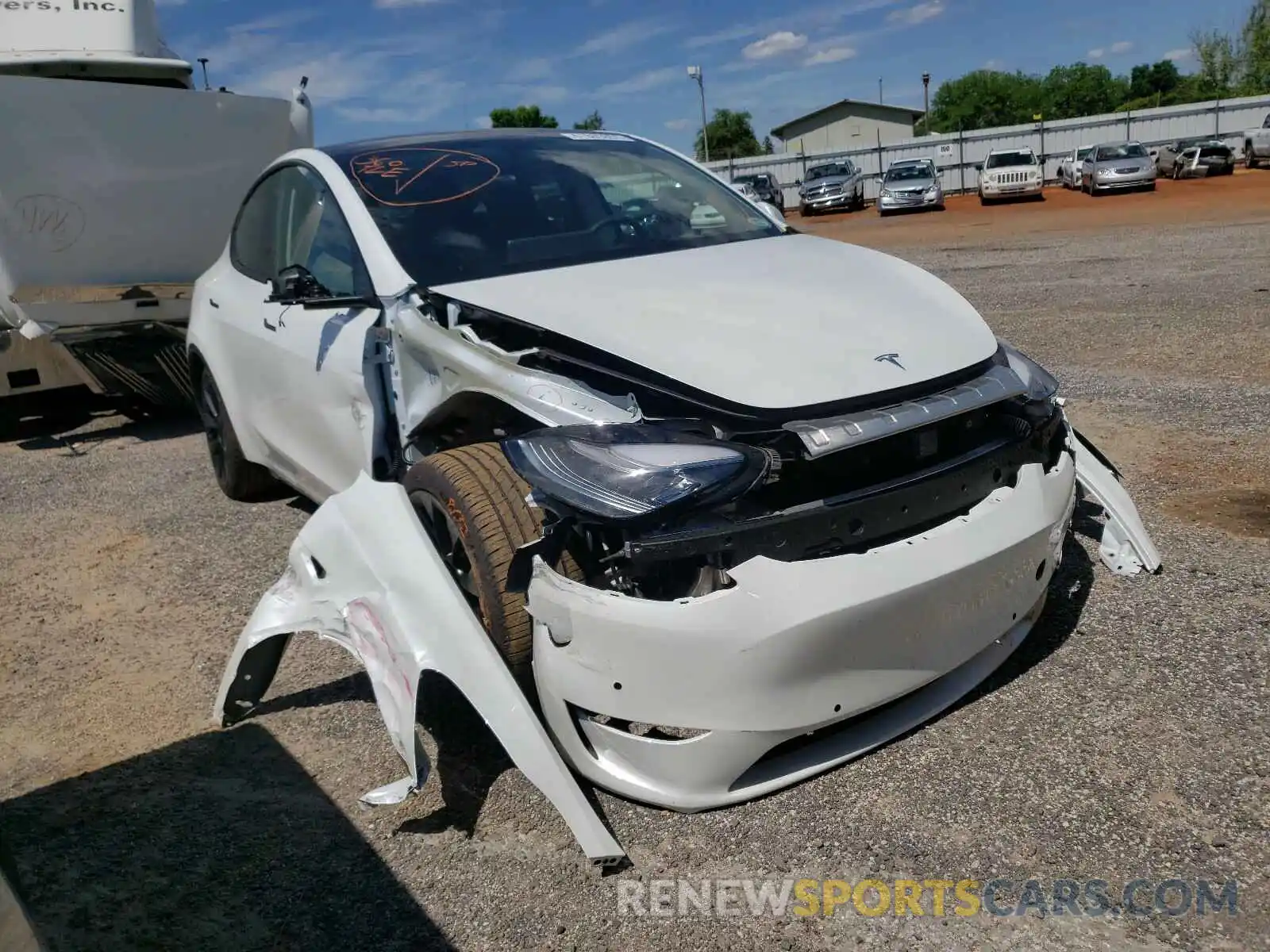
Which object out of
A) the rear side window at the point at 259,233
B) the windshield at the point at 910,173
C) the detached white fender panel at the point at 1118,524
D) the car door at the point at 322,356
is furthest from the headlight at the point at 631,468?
the windshield at the point at 910,173

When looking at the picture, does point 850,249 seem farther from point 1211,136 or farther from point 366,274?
point 1211,136

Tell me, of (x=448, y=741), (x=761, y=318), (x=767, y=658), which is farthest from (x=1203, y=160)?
(x=767, y=658)

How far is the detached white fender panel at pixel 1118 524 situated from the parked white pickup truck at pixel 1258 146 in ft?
117

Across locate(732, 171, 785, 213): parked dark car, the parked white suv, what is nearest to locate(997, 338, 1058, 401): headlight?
locate(732, 171, 785, 213): parked dark car

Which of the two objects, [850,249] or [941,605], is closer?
[941,605]

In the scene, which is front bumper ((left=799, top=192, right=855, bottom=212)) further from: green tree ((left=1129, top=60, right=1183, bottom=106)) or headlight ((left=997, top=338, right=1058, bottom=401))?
green tree ((left=1129, top=60, right=1183, bottom=106))

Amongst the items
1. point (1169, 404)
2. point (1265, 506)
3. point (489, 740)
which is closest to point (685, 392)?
point (489, 740)

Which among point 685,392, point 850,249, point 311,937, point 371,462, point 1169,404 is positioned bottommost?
point 311,937

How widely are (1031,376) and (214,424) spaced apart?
4054 millimetres

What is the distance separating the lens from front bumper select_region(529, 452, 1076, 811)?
229 centimetres

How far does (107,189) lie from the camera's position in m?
7.26

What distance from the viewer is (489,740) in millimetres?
3020

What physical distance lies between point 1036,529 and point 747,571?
859 millimetres

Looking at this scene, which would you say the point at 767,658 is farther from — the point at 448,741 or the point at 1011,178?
the point at 1011,178
